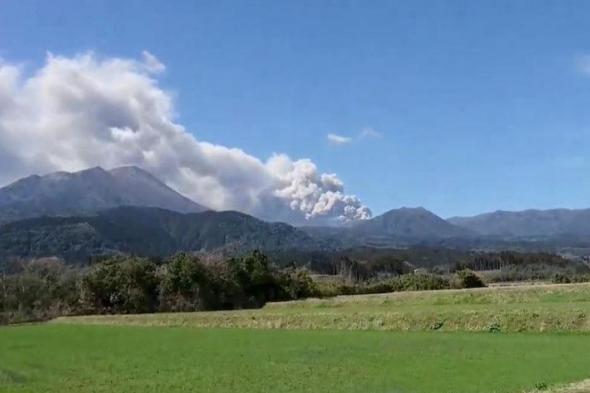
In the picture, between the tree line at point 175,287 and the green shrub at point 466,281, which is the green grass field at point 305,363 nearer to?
the tree line at point 175,287

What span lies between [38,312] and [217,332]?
194 ft

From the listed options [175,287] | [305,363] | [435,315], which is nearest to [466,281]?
[175,287]

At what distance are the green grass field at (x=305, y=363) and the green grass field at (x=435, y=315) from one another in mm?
2716

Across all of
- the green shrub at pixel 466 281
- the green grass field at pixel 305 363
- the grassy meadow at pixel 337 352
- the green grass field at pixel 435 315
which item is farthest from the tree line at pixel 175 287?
the green grass field at pixel 305 363

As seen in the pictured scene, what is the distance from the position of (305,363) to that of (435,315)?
22194 mm

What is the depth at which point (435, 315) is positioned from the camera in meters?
52.8

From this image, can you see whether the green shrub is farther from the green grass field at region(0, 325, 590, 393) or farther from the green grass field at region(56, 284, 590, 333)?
the green grass field at region(0, 325, 590, 393)

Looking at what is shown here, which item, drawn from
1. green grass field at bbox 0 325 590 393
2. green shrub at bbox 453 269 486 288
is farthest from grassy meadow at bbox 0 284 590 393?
green shrub at bbox 453 269 486 288

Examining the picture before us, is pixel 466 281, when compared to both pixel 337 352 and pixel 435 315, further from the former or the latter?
pixel 337 352

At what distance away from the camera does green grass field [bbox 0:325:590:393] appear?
25703mm

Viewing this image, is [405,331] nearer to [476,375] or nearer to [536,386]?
[476,375]

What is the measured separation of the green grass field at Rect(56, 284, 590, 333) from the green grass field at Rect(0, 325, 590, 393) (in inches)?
107

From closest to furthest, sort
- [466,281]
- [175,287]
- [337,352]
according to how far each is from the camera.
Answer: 1. [337,352]
2. [175,287]
3. [466,281]

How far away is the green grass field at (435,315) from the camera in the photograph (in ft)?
156
